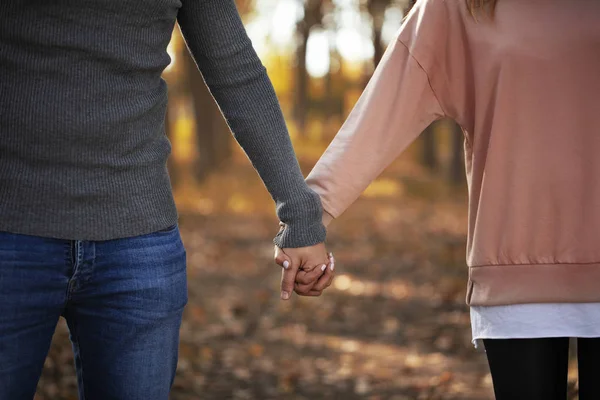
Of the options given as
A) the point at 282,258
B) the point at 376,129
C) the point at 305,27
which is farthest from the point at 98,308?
the point at 305,27

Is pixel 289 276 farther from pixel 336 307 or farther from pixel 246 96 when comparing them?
pixel 336 307

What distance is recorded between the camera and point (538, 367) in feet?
8.58

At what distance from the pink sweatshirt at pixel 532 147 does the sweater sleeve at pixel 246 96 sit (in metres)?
0.60

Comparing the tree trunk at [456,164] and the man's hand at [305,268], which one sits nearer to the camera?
the man's hand at [305,268]

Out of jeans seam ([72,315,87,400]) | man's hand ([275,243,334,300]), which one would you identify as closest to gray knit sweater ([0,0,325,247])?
jeans seam ([72,315,87,400])

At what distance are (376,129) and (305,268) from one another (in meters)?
0.59

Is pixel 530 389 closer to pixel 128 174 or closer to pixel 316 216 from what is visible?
pixel 316 216

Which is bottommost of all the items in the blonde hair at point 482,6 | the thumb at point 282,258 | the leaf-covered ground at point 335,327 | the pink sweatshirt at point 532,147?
the leaf-covered ground at point 335,327

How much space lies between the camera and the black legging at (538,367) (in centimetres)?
262

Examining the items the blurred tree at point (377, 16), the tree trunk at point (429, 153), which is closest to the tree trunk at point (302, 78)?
the tree trunk at point (429, 153)

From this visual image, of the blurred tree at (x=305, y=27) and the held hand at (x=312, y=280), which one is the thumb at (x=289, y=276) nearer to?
the held hand at (x=312, y=280)

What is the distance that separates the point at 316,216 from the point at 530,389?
0.87 m

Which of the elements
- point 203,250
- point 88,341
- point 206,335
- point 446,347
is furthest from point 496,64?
point 203,250

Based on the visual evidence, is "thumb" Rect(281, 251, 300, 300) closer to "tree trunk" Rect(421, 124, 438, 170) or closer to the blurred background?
the blurred background
